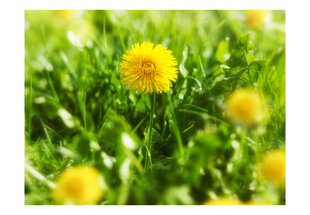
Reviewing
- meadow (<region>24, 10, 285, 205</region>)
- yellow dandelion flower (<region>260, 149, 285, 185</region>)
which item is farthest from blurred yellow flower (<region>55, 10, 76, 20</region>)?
yellow dandelion flower (<region>260, 149, 285, 185</region>)

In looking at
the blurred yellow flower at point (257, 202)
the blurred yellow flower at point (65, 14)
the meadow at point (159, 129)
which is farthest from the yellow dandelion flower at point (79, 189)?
the blurred yellow flower at point (65, 14)

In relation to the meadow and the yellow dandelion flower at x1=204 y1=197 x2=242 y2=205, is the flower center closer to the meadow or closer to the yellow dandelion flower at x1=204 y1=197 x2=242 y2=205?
the meadow

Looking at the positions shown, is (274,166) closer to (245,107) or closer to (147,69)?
(245,107)

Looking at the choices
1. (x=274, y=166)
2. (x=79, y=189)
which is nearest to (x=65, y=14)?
(x=79, y=189)

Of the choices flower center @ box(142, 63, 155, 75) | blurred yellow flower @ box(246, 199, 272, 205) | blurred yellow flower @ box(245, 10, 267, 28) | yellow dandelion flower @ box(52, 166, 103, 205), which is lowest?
blurred yellow flower @ box(246, 199, 272, 205)

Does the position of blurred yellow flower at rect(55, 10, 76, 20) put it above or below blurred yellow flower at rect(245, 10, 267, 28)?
above

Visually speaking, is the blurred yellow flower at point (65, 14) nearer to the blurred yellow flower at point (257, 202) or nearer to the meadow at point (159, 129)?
the meadow at point (159, 129)
